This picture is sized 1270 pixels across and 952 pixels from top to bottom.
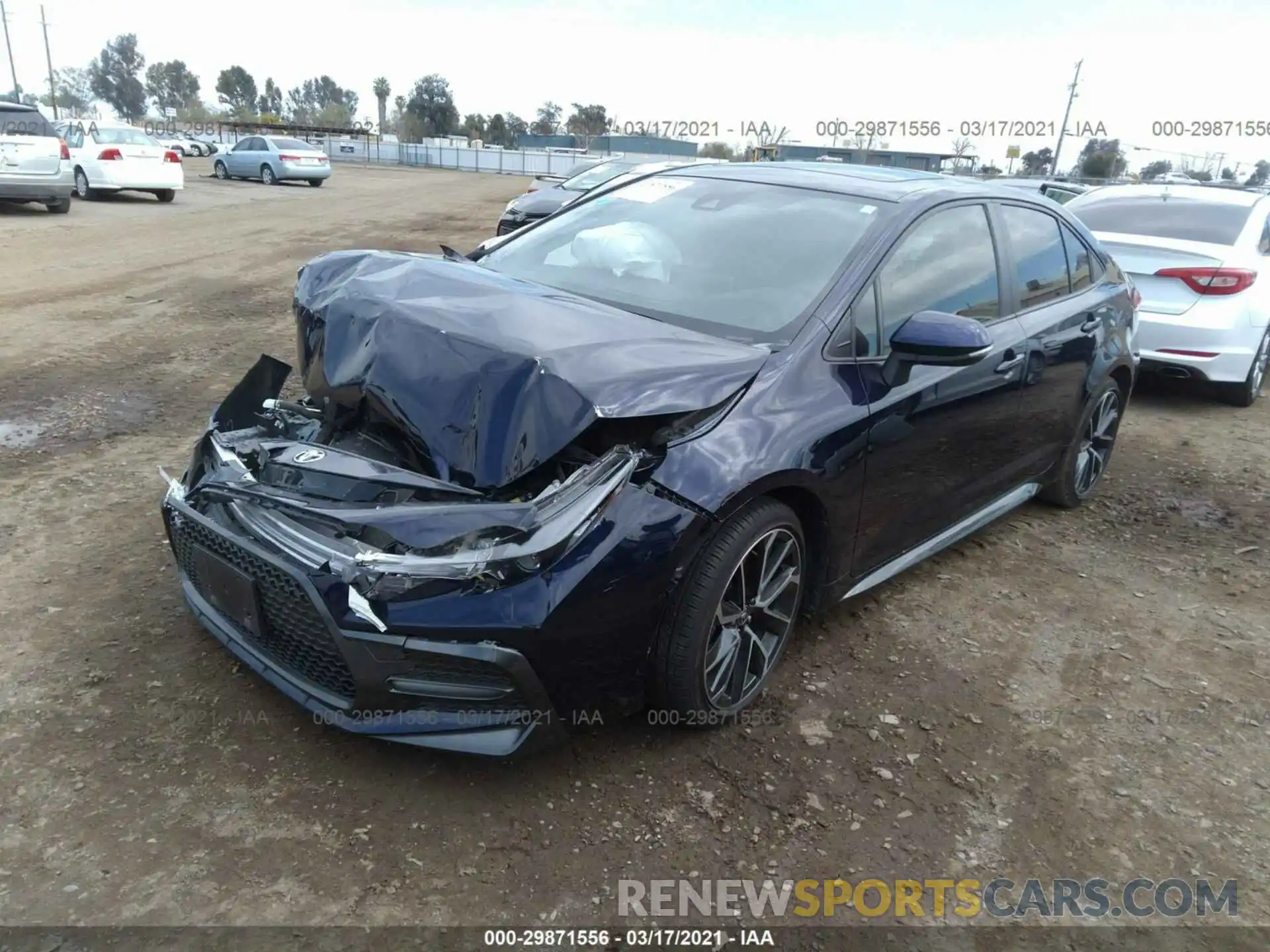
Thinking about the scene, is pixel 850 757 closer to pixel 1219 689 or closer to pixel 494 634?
pixel 494 634

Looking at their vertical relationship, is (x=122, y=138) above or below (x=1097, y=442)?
above

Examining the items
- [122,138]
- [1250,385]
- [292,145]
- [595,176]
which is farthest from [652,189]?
[292,145]

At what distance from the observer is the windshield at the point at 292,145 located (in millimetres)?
26359

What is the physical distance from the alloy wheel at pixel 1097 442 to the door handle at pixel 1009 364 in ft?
3.82

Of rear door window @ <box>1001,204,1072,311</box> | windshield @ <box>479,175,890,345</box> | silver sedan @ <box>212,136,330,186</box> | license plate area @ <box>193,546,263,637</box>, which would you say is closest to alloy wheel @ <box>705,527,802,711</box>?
windshield @ <box>479,175,890,345</box>

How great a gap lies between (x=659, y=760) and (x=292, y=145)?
27909mm

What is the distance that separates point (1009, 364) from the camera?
3.74 m

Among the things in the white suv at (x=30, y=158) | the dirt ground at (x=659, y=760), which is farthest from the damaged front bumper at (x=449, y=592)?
the white suv at (x=30, y=158)

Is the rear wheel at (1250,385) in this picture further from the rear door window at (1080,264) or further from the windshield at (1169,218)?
the rear door window at (1080,264)

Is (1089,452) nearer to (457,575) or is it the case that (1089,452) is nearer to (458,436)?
(458,436)

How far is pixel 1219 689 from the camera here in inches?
132

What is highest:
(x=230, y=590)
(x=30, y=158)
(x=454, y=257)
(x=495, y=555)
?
(x=454, y=257)

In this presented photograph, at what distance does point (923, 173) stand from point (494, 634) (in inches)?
117

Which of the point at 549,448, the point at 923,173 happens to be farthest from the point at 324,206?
the point at 549,448
